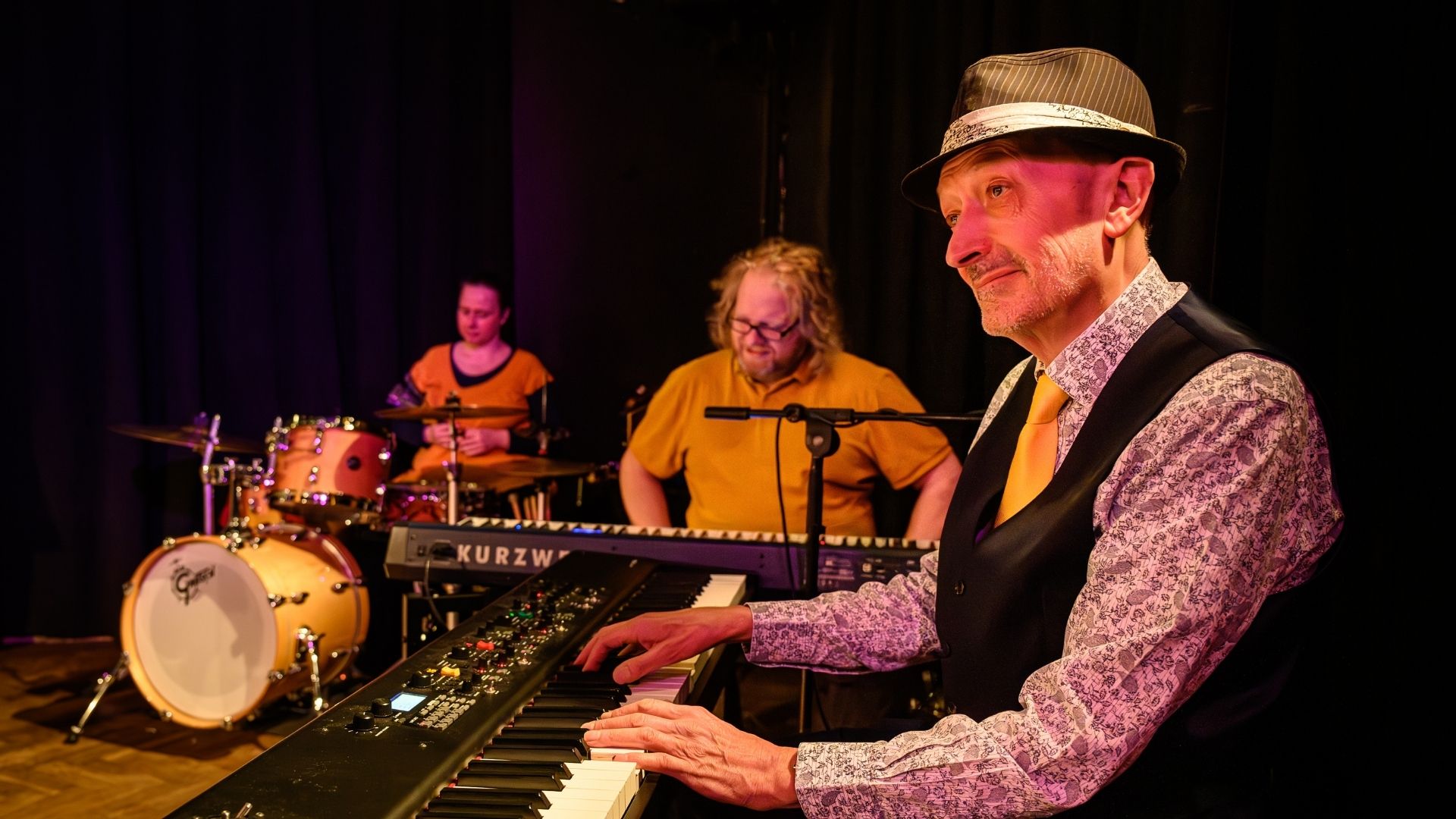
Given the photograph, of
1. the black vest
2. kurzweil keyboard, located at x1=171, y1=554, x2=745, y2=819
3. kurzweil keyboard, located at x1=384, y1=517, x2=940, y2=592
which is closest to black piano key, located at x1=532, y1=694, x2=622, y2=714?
kurzweil keyboard, located at x1=171, y1=554, x2=745, y2=819

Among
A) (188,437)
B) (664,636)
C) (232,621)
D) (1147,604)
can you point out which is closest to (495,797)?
(664,636)

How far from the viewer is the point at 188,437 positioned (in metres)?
4.43

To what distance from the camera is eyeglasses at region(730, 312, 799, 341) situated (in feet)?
10.7

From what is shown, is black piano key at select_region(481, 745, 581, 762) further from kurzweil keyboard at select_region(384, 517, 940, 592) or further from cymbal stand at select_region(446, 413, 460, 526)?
cymbal stand at select_region(446, 413, 460, 526)

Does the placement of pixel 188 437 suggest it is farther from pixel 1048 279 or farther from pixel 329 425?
pixel 1048 279

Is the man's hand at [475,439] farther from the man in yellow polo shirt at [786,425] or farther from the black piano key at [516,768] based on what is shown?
the black piano key at [516,768]

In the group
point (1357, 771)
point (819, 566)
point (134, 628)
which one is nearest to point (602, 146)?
point (134, 628)

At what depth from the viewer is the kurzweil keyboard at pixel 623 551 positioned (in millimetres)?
2383

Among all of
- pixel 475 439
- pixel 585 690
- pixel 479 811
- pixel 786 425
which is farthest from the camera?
pixel 475 439

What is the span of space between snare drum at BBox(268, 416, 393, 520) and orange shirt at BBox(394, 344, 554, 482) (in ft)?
1.68

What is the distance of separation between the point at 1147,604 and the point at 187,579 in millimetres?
3591

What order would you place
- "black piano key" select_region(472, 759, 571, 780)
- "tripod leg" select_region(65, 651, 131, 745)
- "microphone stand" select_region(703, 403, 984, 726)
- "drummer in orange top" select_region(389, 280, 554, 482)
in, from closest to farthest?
"black piano key" select_region(472, 759, 571, 780) → "microphone stand" select_region(703, 403, 984, 726) → "tripod leg" select_region(65, 651, 131, 745) → "drummer in orange top" select_region(389, 280, 554, 482)

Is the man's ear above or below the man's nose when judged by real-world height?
above

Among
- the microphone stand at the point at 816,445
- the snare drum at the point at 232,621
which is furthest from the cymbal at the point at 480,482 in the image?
the microphone stand at the point at 816,445
